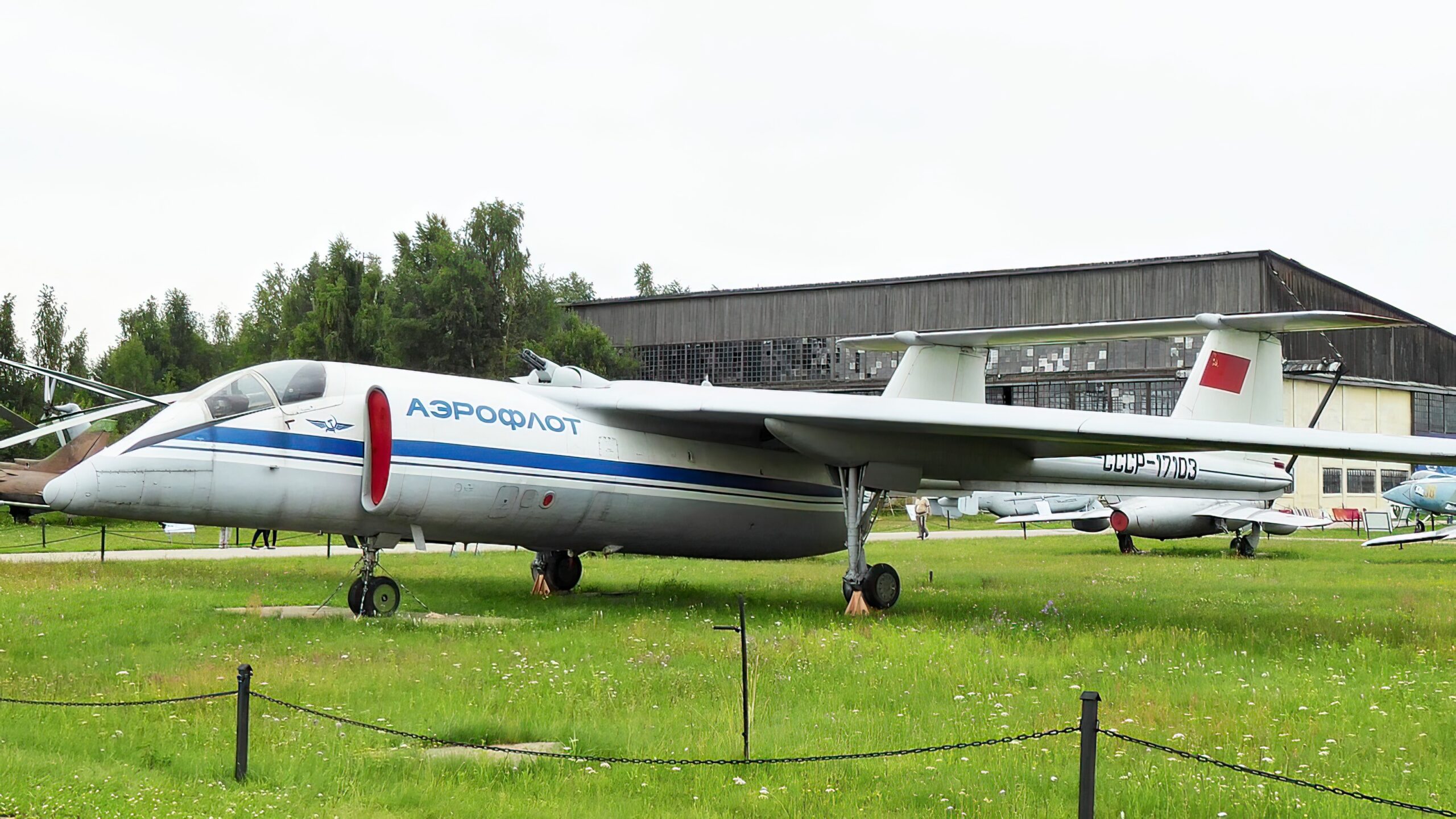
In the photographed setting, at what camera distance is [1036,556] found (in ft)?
93.6

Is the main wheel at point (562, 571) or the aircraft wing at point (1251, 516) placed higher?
the aircraft wing at point (1251, 516)

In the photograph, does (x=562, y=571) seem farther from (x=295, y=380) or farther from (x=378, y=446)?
(x=295, y=380)

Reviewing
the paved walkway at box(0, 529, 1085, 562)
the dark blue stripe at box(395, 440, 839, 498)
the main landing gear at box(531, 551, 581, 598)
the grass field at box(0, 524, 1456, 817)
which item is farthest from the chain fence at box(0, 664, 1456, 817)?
the paved walkway at box(0, 529, 1085, 562)

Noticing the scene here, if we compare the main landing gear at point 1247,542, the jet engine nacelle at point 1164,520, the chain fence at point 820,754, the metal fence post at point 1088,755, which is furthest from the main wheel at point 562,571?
the main landing gear at point 1247,542

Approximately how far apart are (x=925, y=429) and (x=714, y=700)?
20.0ft

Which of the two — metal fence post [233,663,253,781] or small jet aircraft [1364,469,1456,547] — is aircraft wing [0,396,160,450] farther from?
small jet aircraft [1364,469,1456,547]

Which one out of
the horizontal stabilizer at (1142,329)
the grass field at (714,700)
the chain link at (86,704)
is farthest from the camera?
the horizontal stabilizer at (1142,329)

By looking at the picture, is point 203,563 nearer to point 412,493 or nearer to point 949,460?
point 412,493

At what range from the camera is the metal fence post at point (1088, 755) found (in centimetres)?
504

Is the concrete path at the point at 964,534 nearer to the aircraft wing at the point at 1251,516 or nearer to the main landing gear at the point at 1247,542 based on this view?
the aircraft wing at the point at 1251,516

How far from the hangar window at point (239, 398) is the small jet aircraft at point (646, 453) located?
20 mm

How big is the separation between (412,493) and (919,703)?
643 cm

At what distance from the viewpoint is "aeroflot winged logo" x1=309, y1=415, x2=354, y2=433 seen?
12644 millimetres

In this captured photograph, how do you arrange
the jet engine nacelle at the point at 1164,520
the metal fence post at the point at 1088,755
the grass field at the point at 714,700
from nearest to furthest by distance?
the metal fence post at the point at 1088,755 < the grass field at the point at 714,700 < the jet engine nacelle at the point at 1164,520
